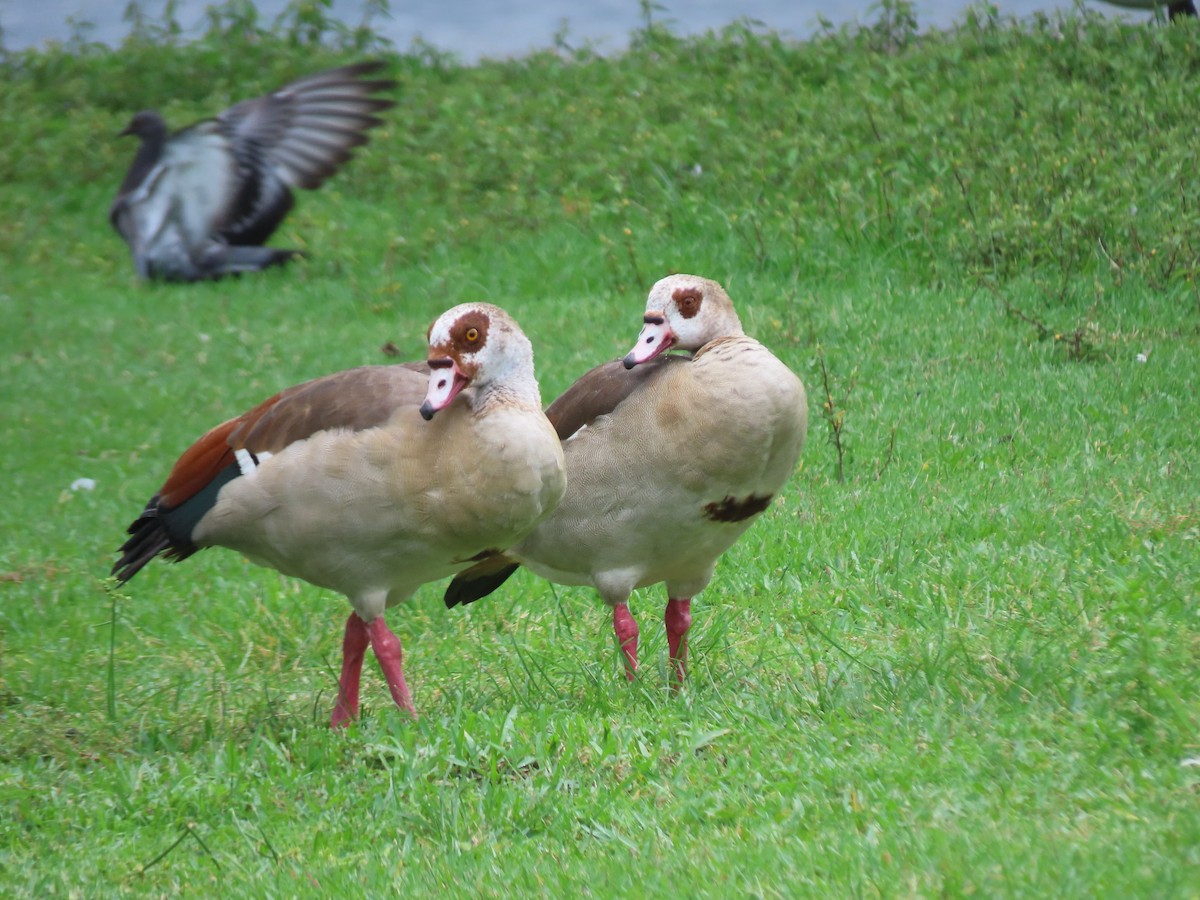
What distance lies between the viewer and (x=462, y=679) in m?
5.02

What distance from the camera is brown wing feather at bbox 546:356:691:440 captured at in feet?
15.8

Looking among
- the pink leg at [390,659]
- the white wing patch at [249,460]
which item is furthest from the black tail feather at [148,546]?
the pink leg at [390,659]

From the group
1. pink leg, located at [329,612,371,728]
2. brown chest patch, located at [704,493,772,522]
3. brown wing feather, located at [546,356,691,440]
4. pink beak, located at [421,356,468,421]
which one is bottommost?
pink leg, located at [329,612,371,728]

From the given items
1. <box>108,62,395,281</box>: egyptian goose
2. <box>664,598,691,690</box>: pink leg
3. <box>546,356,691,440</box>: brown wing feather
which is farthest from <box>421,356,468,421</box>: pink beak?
<box>108,62,395,281</box>: egyptian goose

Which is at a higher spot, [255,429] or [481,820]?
[255,429]

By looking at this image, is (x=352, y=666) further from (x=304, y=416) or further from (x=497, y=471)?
(x=497, y=471)

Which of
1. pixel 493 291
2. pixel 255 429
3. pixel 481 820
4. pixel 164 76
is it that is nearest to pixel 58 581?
pixel 255 429

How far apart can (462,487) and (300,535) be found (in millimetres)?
643

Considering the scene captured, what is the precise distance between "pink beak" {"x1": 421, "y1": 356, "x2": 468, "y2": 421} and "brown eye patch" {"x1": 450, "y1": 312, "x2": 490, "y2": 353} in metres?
0.06

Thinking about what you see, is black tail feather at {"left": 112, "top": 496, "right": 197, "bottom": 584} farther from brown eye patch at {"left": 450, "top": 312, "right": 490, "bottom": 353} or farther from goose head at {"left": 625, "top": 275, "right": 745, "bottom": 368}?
goose head at {"left": 625, "top": 275, "right": 745, "bottom": 368}

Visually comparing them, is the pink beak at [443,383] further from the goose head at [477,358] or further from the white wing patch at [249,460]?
the white wing patch at [249,460]

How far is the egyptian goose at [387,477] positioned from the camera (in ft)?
14.4

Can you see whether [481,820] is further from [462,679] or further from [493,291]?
[493,291]

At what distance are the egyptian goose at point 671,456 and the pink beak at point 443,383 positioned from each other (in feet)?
1.84
